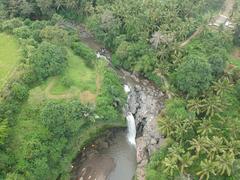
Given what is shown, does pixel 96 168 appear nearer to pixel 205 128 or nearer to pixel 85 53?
pixel 205 128

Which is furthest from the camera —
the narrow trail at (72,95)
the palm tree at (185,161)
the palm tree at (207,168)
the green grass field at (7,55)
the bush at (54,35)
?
the bush at (54,35)

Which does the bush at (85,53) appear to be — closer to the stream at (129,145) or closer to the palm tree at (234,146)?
the stream at (129,145)

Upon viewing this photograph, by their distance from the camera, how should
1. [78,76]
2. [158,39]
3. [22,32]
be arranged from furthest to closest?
[158,39] < [22,32] < [78,76]

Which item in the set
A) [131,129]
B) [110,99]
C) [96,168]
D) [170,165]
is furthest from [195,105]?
[96,168]

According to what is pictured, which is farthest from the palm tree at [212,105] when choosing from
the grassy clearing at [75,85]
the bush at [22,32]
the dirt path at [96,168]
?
the bush at [22,32]

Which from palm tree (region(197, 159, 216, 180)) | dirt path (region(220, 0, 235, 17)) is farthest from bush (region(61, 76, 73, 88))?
dirt path (region(220, 0, 235, 17))

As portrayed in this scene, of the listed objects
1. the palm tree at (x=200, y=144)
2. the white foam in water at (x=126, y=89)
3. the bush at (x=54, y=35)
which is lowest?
the white foam in water at (x=126, y=89)

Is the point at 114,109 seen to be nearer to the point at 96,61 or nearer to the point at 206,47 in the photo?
the point at 96,61
